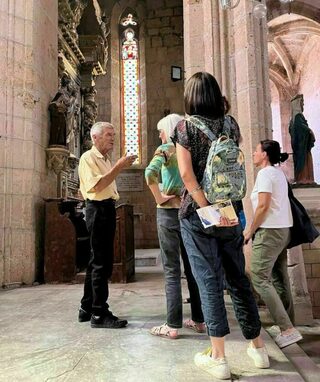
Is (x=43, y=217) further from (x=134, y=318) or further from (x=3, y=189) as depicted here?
(x=134, y=318)

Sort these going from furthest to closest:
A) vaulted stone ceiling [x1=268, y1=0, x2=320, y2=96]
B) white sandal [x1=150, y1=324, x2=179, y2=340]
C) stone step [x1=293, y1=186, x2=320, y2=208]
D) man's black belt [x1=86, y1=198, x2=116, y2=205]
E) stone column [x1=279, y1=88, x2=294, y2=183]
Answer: stone column [x1=279, y1=88, x2=294, y2=183], vaulted stone ceiling [x1=268, y1=0, x2=320, y2=96], stone step [x1=293, y1=186, x2=320, y2=208], man's black belt [x1=86, y1=198, x2=116, y2=205], white sandal [x1=150, y1=324, x2=179, y2=340]

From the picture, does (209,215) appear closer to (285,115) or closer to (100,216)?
(100,216)

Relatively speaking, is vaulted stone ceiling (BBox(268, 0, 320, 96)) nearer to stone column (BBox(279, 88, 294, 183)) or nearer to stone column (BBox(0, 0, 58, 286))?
stone column (BBox(279, 88, 294, 183))

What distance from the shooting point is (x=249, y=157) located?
385cm

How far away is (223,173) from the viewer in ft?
5.54

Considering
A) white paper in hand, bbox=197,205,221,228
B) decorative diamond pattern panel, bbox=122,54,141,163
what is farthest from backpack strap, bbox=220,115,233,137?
decorative diamond pattern panel, bbox=122,54,141,163

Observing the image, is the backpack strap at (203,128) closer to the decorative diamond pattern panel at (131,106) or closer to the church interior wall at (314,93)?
the decorative diamond pattern panel at (131,106)

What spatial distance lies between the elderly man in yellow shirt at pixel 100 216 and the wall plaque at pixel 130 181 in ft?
25.8

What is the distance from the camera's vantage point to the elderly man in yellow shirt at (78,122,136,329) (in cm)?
260

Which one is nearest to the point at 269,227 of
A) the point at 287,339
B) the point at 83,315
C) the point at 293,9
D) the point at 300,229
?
the point at 300,229

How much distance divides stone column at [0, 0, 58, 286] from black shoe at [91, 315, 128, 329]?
2.52 m

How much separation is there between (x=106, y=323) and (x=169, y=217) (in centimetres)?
91

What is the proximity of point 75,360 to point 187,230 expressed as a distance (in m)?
0.94

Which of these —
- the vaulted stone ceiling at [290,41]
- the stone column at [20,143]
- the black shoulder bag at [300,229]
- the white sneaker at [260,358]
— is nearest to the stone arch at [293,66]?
the vaulted stone ceiling at [290,41]
